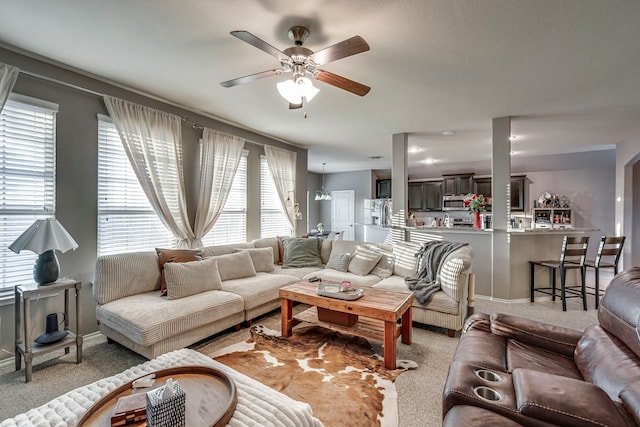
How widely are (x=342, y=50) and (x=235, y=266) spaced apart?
9.16ft

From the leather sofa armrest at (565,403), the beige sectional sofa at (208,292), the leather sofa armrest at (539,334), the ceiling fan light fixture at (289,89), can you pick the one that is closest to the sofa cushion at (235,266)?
the beige sectional sofa at (208,292)

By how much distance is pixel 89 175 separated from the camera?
10.0ft

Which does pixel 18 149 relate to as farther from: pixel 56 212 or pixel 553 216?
pixel 553 216

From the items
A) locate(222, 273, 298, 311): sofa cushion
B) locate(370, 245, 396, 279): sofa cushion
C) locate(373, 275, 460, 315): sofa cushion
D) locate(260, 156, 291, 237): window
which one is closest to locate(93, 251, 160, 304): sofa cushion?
locate(222, 273, 298, 311): sofa cushion

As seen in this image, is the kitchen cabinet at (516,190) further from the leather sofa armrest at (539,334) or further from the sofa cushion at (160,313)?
the sofa cushion at (160,313)

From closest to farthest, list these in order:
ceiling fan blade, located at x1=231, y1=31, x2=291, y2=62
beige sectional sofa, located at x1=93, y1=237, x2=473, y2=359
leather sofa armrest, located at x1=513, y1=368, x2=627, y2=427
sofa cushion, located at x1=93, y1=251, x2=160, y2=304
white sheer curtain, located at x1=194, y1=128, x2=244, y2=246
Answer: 1. leather sofa armrest, located at x1=513, y1=368, x2=627, y2=427
2. ceiling fan blade, located at x1=231, y1=31, x2=291, y2=62
3. beige sectional sofa, located at x1=93, y1=237, x2=473, y2=359
4. sofa cushion, located at x1=93, y1=251, x2=160, y2=304
5. white sheer curtain, located at x1=194, y1=128, x2=244, y2=246

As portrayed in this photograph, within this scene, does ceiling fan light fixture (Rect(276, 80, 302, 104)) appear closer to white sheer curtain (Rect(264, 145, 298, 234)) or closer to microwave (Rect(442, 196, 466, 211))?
white sheer curtain (Rect(264, 145, 298, 234))

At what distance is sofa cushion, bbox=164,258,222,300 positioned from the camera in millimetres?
2891

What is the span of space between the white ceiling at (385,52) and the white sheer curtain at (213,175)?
40cm

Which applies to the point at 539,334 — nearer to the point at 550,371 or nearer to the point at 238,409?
the point at 550,371

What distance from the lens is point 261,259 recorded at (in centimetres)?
421

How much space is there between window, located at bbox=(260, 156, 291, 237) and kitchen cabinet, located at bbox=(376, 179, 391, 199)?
181 inches

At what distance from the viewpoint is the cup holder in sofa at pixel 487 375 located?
1.42 metres

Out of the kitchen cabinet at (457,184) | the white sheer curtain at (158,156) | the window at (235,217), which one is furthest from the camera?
the kitchen cabinet at (457,184)
